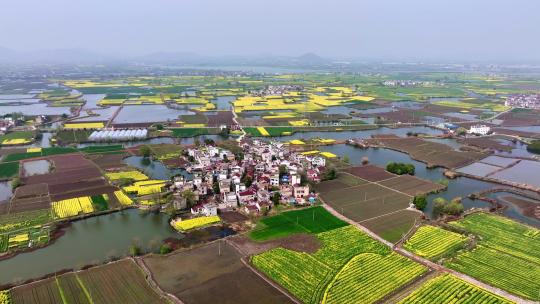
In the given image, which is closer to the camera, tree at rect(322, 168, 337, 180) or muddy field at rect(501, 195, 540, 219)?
muddy field at rect(501, 195, 540, 219)

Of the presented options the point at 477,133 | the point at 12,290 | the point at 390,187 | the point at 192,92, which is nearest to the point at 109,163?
the point at 12,290

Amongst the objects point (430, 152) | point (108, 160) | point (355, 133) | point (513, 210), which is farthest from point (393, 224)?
point (355, 133)

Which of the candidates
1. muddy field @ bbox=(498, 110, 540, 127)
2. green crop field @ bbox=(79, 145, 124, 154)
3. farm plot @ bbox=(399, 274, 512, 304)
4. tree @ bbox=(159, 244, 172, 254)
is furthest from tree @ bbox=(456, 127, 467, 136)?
tree @ bbox=(159, 244, 172, 254)

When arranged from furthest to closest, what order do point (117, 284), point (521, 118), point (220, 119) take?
point (521, 118)
point (220, 119)
point (117, 284)

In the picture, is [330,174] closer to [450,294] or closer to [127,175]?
[450,294]

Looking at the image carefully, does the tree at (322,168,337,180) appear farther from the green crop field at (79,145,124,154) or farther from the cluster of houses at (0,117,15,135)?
the cluster of houses at (0,117,15,135)

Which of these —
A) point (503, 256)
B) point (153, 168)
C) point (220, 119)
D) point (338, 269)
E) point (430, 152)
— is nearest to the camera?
point (338, 269)

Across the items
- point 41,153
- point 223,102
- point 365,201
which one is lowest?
point 365,201
